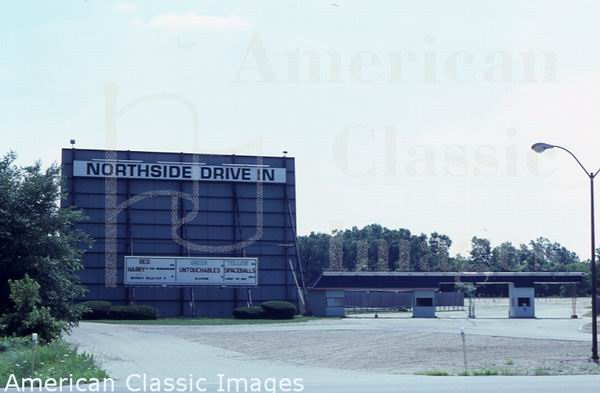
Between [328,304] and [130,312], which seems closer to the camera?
[130,312]

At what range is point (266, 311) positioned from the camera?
213 feet

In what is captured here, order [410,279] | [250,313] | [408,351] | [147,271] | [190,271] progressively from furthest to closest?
[410,279] < [190,271] < [147,271] < [250,313] < [408,351]

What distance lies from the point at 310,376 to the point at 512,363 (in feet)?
26.1

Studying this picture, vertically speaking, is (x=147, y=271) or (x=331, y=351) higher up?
(x=147, y=271)

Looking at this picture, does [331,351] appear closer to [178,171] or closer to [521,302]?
[178,171]

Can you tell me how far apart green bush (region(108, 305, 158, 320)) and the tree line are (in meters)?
81.3

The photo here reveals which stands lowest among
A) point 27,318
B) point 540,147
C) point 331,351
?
point 331,351

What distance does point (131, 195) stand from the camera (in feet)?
224

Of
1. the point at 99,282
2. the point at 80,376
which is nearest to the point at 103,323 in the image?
the point at 99,282

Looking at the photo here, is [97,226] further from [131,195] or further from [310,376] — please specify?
[310,376]

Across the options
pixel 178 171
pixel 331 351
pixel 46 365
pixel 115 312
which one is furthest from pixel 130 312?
pixel 46 365

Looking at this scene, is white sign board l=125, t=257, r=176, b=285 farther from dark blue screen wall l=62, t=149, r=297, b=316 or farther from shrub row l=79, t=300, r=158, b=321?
shrub row l=79, t=300, r=158, b=321

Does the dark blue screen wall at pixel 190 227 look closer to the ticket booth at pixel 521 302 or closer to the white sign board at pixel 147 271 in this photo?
the white sign board at pixel 147 271

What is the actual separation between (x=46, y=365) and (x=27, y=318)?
8.47 metres
